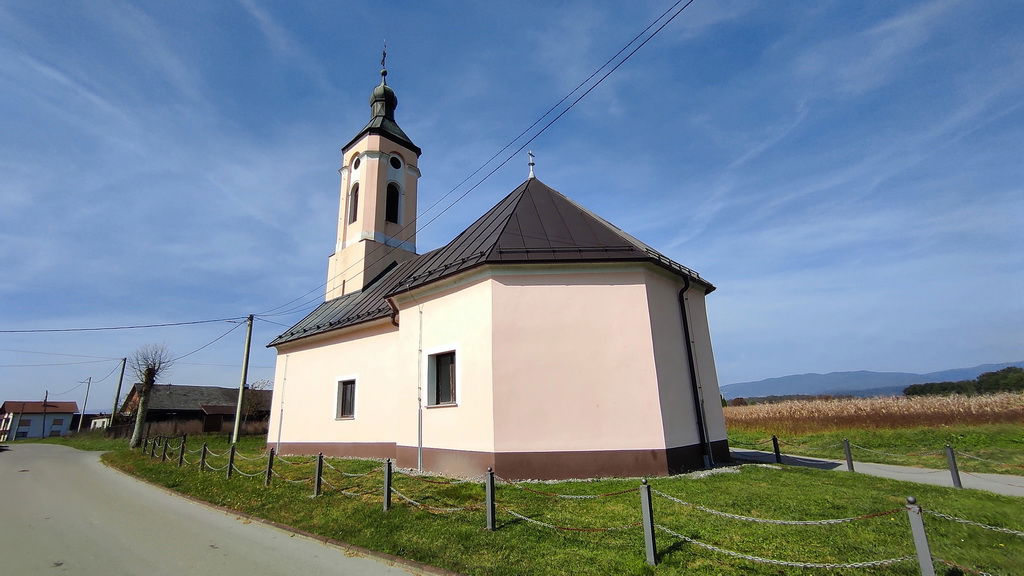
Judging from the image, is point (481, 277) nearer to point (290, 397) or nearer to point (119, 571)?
point (119, 571)

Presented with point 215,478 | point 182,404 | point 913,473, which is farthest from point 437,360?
point 182,404

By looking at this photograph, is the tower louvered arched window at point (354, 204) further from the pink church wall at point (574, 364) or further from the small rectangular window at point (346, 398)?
the pink church wall at point (574, 364)

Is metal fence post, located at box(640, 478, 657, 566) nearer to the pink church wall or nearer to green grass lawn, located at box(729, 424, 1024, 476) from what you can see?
the pink church wall

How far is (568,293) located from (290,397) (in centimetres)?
1370

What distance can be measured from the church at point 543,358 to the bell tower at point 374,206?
743 cm

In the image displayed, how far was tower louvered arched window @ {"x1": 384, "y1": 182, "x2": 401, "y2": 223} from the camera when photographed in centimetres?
2314

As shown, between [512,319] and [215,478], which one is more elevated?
[512,319]

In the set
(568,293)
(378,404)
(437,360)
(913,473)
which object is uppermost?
(568,293)

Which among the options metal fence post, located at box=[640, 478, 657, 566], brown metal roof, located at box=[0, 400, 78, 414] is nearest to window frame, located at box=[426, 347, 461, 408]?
metal fence post, located at box=[640, 478, 657, 566]

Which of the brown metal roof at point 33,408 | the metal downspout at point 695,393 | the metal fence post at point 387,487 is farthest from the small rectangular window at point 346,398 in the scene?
the brown metal roof at point 33,408

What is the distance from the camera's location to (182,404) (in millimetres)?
44125

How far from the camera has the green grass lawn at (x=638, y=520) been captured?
5.23m

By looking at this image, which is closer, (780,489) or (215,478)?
(780,489)

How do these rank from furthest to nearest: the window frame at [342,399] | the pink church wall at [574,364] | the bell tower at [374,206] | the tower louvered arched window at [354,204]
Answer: the tower louvered arched window at [354,204] < the bell tower at [374,206] < the window frame at [342,399] < the pink church wall at [574,364]
